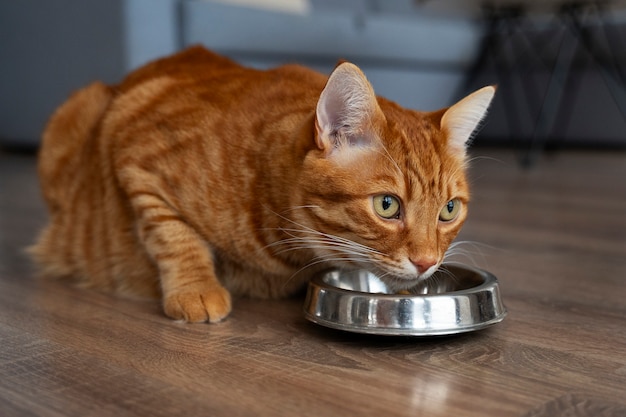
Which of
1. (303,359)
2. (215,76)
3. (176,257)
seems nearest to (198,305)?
(176,257)

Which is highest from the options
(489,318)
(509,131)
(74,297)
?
(489,318)

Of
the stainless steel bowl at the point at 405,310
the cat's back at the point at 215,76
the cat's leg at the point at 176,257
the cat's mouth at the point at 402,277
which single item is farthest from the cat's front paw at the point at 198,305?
the cat's back at the point at 215,76

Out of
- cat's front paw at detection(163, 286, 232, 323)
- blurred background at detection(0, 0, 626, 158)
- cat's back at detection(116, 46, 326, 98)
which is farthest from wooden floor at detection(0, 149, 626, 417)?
blurred background at detection(0, 0, 626, 158)

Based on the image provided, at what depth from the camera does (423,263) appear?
1.22 m

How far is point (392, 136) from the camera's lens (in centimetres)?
130

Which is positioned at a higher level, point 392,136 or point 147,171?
point 392,136

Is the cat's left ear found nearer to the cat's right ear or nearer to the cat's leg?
the cat's right ear

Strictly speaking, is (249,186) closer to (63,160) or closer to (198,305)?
(198,305)

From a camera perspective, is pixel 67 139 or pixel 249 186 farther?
pixel 67 139

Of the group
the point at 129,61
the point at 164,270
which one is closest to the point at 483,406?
the point at 164,270

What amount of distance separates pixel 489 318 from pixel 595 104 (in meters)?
4.18

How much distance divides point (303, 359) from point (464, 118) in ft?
1.77

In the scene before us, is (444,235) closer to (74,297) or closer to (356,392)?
(356,392)

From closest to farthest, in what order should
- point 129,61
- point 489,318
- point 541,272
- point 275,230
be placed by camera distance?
point 489,318 → point 275,230 → point 541,272 → point 129,61
